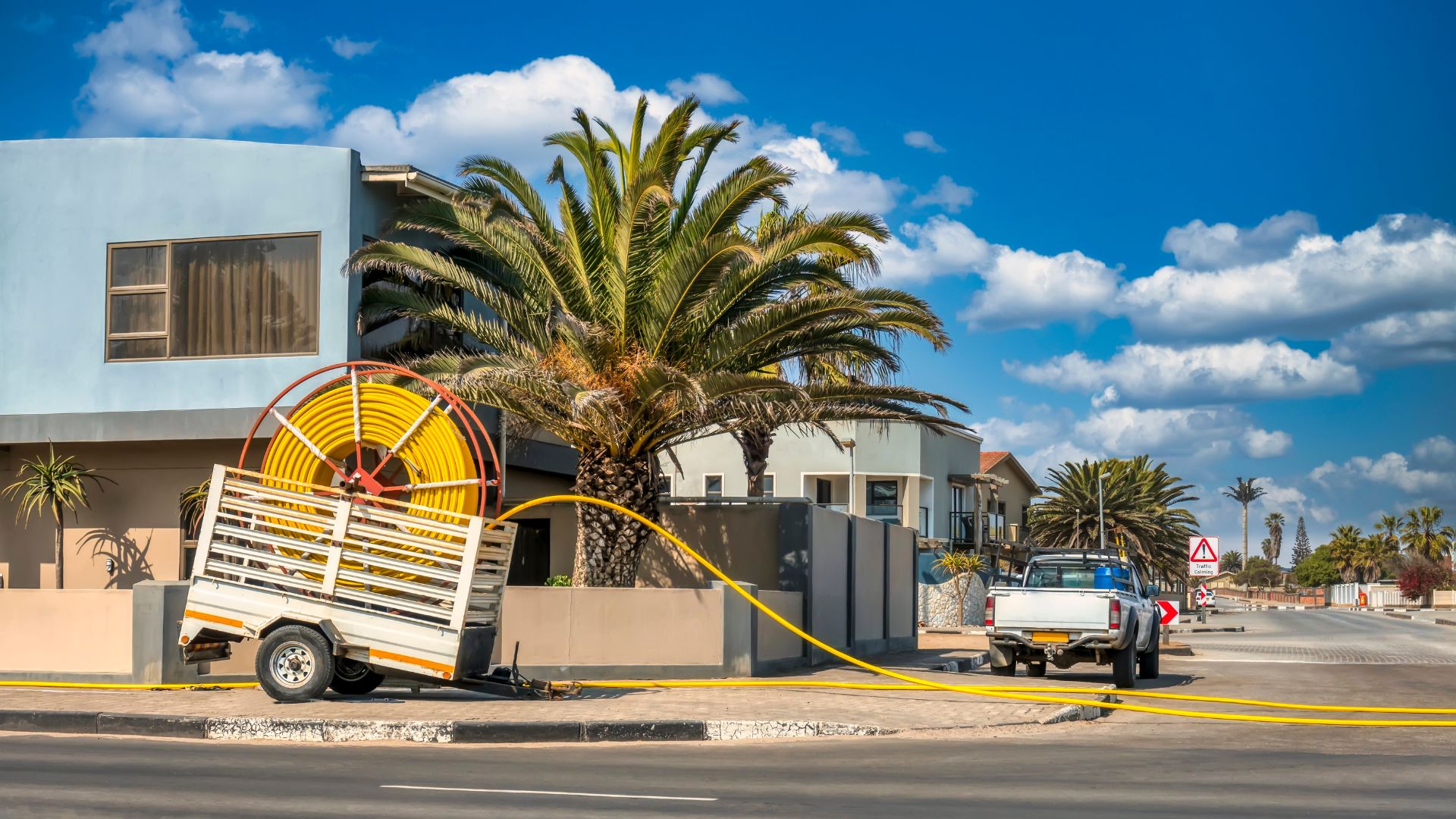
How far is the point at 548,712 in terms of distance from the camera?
502 inches

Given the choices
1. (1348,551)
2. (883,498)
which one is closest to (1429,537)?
(1348,551)

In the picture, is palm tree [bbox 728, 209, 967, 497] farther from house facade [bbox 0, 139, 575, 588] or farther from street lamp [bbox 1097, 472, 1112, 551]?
street lamp [bbox 1097, 472, 1112, 551]

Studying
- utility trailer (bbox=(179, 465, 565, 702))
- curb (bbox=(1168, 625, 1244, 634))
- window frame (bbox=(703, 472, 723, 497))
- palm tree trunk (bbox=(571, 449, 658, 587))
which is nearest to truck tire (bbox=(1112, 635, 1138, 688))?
palm tree trunk (bbox=(571, 449, 658, 587))

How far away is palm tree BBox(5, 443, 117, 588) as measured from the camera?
19766 millimetres

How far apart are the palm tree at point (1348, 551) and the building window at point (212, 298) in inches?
5372

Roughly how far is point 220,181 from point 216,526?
8281mm

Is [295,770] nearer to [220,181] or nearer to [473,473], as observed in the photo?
[473,473]

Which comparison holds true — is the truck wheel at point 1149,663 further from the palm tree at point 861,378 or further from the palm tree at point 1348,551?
the palm tree at point 1348,551

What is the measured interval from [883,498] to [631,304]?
37.6 metres

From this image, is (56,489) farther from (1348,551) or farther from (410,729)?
(1348,551)

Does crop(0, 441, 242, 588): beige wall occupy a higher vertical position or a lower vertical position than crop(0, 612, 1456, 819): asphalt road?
higher

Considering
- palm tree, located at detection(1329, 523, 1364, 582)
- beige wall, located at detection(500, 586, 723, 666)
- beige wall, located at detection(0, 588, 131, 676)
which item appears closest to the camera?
beige wall, located at detection(0, 588, 131, 676)

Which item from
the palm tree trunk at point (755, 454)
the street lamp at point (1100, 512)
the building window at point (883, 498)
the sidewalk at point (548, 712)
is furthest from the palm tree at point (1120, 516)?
the sidewalk at point (548, 712)

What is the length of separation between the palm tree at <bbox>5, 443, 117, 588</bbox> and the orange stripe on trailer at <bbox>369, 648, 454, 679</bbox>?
8.98m
